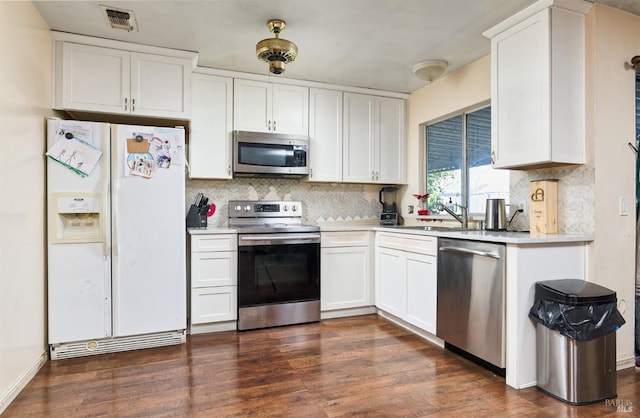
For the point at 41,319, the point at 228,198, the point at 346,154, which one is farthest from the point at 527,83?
the point at 41,319

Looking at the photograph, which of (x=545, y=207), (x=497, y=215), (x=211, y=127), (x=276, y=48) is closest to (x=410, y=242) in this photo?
(x=497, y=215)

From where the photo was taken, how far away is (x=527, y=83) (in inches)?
96.7

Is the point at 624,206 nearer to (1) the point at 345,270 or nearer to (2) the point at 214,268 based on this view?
(1) the point at 345,270

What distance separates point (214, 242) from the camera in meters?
3.19

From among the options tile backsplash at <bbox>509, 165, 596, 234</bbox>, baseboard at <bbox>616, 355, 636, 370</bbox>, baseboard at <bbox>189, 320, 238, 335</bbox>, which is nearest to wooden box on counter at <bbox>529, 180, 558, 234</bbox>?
tile backsplash at <bbox>509, 165, 596, 234</bbox>

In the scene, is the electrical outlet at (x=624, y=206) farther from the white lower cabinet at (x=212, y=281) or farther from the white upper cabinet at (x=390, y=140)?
the white lower cabinet at (x=212, y=281)

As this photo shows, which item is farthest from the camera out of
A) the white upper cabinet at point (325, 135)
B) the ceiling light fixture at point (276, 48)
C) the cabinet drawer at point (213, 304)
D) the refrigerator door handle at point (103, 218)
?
the white upper cabinet at point (325, 135)

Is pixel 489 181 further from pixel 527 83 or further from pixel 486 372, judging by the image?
pixel 486 372

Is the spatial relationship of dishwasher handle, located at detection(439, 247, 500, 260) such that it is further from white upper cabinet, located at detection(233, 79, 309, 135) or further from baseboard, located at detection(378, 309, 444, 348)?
white upper cabinet, located at detection(233, 79, 309, 135)

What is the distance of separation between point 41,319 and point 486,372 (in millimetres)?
2984

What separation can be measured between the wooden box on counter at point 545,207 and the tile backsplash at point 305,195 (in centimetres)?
199

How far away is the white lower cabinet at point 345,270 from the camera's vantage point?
355 cm

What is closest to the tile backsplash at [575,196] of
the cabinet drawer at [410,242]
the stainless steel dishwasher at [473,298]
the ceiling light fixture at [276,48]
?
Answer: the stainless steel dishwasher at [473,298]

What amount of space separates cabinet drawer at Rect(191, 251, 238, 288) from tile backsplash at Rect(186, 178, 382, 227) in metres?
0.57
